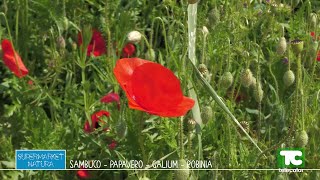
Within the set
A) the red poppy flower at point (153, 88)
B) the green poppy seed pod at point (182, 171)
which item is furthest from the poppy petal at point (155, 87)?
the green poppy seed pod at point (182, 171)

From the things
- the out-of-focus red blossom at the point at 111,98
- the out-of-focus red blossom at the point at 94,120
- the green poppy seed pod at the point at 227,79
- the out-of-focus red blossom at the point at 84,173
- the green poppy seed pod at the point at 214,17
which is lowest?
the out-of-focus red blossom at the point at 84,173

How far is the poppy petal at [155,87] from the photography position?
53.8 inches

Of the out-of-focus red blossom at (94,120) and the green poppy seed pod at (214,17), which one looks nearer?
the out-of-focus red blossom at (94,120)

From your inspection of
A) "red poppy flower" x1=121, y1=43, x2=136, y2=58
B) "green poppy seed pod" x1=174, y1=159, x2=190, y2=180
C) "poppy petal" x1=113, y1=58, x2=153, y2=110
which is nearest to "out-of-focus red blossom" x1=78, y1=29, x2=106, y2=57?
"red poppy flower" x1=121, y1=43, x2=136, y2=58

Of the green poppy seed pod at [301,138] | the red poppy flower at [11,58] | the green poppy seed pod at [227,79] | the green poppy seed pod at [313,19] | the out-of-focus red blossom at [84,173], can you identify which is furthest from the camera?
the green poppy seed pod at [313,19]

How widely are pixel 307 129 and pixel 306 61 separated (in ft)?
1.40

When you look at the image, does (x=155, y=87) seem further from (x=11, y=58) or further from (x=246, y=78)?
(x=11, y=58)

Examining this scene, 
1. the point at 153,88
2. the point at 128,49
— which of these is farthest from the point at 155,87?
the point at 128,49

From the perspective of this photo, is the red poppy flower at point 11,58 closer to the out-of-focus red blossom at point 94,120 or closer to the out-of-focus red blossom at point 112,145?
the out-of-focus red blossom at point 94,120

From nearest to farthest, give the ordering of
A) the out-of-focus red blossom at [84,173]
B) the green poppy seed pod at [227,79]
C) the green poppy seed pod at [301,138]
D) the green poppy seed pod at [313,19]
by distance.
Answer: the green poppy seed pod at [301,138] < the green poppy seed pod at [227,79] < the out-of-focus red blossom at [84,173] < the green poppy seed pod at [313,19]

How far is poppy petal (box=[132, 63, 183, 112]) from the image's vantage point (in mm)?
1366

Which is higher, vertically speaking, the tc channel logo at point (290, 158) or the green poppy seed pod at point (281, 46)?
the green poppy seed pod at point (281, 46)

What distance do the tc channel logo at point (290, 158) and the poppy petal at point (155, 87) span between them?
14.1 inches

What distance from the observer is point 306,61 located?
2.12 meters
